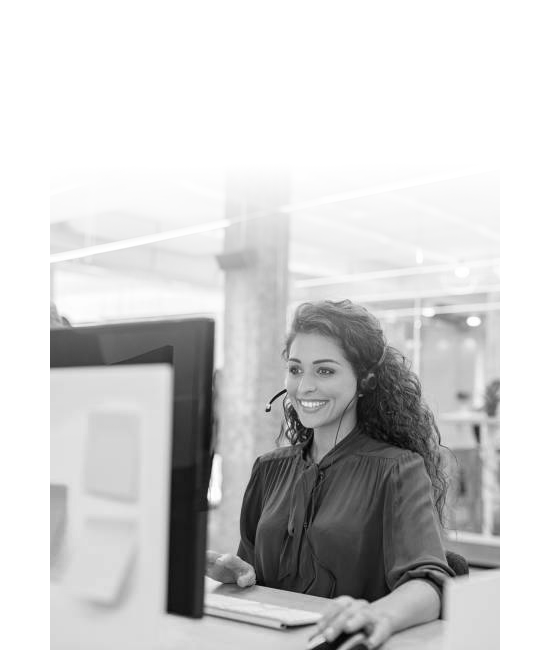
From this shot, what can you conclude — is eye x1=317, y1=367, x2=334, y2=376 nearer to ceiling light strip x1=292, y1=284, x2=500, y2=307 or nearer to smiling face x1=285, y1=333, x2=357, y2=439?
smiling face x1=285, y1=333, x2=357, y2=439

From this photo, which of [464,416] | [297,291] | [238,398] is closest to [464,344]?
[464,416]

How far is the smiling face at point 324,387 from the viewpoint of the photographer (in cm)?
184

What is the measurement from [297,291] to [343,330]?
3534 mm

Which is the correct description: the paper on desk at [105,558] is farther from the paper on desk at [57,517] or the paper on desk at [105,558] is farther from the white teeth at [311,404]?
the white teeth at [311,404]

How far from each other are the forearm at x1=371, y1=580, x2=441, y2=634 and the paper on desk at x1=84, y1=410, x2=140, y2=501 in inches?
18.3

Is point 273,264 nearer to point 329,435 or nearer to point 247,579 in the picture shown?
point 329,435

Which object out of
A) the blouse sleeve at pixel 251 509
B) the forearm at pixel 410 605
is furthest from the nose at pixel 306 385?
the forearm at pixel 410 605

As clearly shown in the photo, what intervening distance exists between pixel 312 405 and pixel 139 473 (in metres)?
1.04

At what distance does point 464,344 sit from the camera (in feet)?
23.7

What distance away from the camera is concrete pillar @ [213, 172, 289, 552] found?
15.9ft

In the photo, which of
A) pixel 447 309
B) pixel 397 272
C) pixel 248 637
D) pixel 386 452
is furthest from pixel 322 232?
pixel 248 637

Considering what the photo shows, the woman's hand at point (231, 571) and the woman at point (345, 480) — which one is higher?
the woman at point (345, 480)

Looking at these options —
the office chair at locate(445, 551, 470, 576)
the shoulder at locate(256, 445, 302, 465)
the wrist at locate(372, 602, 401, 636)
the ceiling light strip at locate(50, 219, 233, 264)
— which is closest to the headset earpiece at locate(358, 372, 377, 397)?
the shoulder at locate(256, 445, 302, 465)
